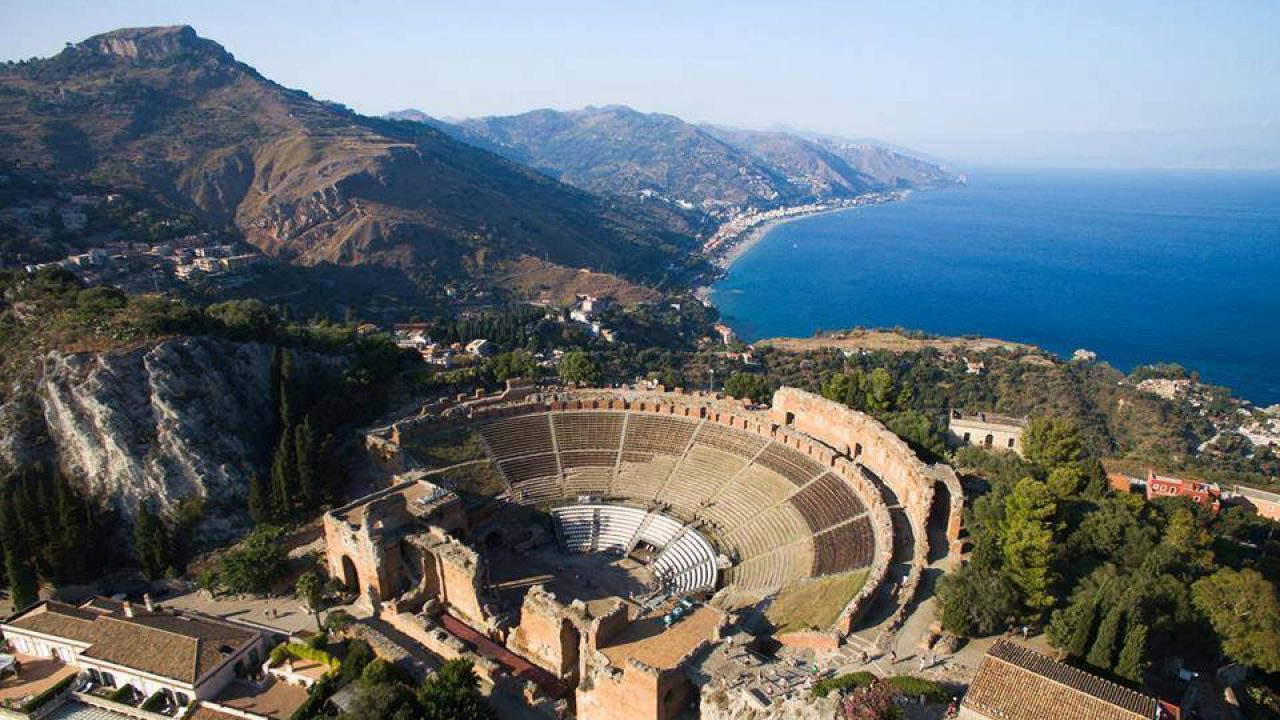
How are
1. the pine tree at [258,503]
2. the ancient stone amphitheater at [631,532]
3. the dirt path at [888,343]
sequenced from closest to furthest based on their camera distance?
the ancient stone amphitheater at [631,532] → the pine tree at [258,503] → the dirt path at [888,343]

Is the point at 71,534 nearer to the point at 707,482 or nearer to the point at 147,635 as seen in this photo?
the point at 147,635

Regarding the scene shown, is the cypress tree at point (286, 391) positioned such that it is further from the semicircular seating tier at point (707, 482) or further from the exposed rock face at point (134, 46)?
the exposed rock face at point (134, 46)

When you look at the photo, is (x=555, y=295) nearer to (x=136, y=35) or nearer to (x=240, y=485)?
(x=240, y=485)

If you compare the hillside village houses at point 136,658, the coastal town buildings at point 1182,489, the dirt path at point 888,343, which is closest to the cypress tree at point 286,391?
the hillside village houses at point 136,658

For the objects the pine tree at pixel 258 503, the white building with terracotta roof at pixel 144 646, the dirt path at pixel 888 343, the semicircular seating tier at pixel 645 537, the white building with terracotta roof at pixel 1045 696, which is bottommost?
the dirt path at pixel 888 343

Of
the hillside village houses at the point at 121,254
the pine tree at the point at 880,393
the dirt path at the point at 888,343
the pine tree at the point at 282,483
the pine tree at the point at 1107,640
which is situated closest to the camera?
the pine tree at the point at 1107,640

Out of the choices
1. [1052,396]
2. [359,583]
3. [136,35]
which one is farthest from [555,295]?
[136,35]

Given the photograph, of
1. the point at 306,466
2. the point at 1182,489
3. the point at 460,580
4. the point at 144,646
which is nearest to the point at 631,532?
the point at 460,580
